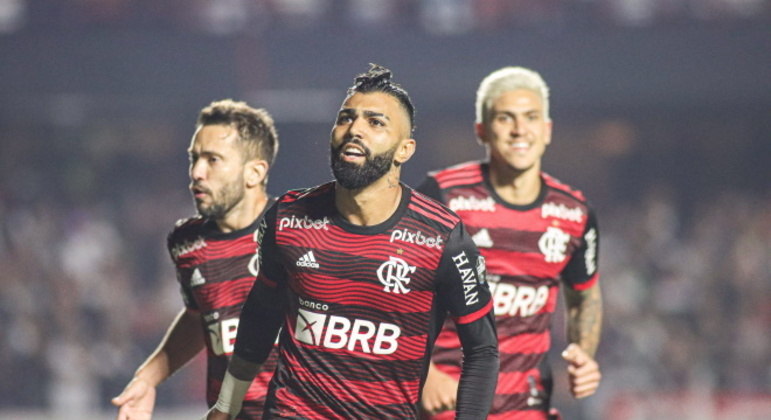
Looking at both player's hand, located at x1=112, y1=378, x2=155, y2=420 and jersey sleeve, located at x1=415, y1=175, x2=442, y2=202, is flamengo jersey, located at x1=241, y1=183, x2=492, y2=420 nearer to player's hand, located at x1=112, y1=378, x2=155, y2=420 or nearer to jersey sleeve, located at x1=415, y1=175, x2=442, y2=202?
player's hand, located at x1=112, y1=378, x2=155, y2=420

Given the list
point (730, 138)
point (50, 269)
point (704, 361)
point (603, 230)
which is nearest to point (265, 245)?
point (704, 361)

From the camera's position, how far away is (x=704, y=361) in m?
11.2

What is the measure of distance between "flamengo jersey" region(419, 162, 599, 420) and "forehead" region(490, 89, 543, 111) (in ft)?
1.12

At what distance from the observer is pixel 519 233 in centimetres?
486

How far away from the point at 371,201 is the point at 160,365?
151 cm

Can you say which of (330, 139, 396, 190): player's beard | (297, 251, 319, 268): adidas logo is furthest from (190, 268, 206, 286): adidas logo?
(330, 139, 396, 190): player's beard

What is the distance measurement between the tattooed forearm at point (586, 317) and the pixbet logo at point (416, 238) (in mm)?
1656

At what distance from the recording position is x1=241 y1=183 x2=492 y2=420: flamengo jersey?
3.62 meters

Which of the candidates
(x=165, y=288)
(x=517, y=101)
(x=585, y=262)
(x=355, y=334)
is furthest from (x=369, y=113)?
(x=165, y=288)

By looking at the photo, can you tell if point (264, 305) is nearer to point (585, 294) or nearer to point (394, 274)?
point (394, 274)

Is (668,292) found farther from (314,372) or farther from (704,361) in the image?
(314,372)

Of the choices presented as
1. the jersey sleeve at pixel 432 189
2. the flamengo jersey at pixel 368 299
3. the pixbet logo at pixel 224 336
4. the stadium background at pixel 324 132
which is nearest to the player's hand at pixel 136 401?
the pixbet logo at pixel 224 336

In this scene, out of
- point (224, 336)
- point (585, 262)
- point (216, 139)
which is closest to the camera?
point (224, 336)

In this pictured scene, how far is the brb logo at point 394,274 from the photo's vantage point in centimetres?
361
